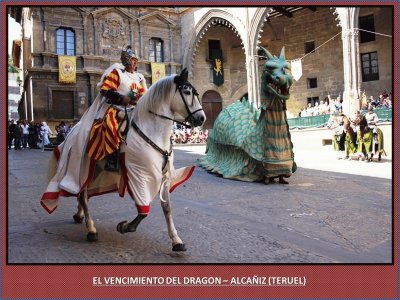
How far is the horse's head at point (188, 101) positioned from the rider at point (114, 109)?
664mm

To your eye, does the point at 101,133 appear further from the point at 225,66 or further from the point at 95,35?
the point at 225,66

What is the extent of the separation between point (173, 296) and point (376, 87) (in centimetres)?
2483

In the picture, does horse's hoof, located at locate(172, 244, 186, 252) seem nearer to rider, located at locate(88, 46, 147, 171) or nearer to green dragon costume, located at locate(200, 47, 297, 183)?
rider, located at locate(88, 46, 147, 171)

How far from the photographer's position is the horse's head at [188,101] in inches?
123

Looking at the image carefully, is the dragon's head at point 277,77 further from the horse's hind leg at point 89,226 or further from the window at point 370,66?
the window at point 370,66

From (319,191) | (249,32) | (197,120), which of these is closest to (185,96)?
(197,120)

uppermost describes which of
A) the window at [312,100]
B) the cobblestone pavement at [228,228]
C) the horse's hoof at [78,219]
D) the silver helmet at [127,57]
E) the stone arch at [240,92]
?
the stone arch at [240,92]

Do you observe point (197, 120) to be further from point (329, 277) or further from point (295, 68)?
point (295, 68)

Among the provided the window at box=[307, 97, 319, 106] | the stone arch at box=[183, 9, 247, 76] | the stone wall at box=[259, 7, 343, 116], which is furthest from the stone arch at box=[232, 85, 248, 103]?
the window at box=[307, 97, 319, 106]

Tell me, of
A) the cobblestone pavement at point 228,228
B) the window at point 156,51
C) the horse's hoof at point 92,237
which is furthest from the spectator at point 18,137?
the horse's hoof at point 92,237

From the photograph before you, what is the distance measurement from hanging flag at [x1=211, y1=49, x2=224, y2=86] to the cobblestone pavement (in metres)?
25.2

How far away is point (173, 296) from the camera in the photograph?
2.32 m

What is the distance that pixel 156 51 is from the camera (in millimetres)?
28453

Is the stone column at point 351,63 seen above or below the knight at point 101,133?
above
